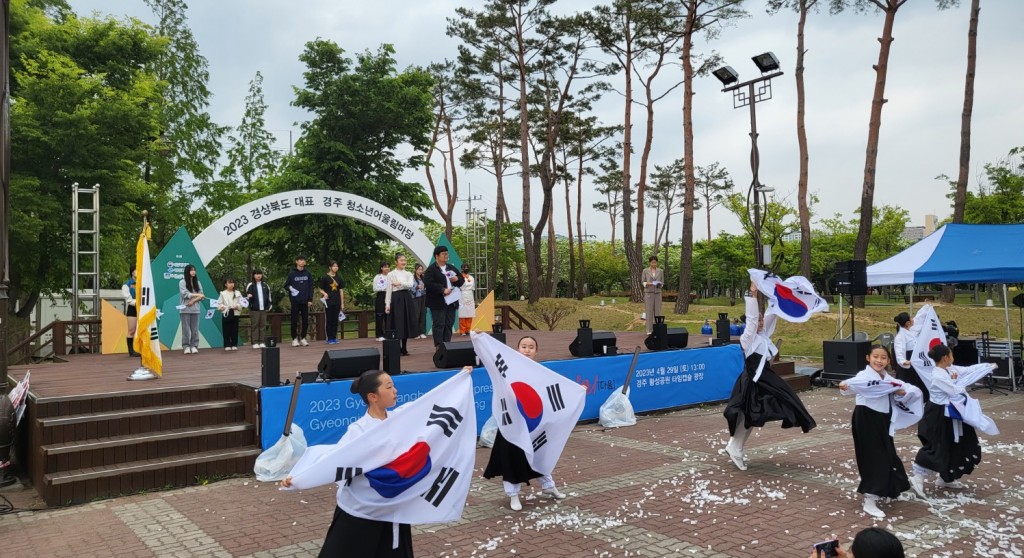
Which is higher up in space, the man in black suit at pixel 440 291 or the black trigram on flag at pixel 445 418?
the man in black suit at pixel 440 291

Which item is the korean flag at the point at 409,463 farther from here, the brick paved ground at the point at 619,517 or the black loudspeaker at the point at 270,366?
the black loudspeaker at the point at 270,366

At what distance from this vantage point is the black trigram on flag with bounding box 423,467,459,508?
3.93 m

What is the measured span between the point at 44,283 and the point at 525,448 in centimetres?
1850

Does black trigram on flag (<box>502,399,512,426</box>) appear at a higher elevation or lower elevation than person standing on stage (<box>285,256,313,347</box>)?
lower

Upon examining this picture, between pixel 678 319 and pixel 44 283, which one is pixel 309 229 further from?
pixel 678 319

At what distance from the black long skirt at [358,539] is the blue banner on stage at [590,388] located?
4698mm

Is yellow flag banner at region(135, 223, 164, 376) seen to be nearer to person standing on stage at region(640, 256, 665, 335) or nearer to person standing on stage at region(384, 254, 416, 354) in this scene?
person standing on stage at region(384, 254, 416, 354)

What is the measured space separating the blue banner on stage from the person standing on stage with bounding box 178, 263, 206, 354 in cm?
638

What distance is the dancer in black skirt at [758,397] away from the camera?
7461mm

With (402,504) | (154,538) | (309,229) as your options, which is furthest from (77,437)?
(309,229)

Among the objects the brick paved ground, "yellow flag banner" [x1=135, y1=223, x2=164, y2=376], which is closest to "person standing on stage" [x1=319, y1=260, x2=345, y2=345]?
"yellow flag banner" [x1=135, y1=223, x2=164, y2=376]

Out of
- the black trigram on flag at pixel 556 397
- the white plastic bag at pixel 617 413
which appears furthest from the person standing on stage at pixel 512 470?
the white plastic bag at pixel 617 413

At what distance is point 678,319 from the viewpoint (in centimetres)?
2631

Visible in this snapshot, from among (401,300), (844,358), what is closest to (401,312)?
(401,300)
